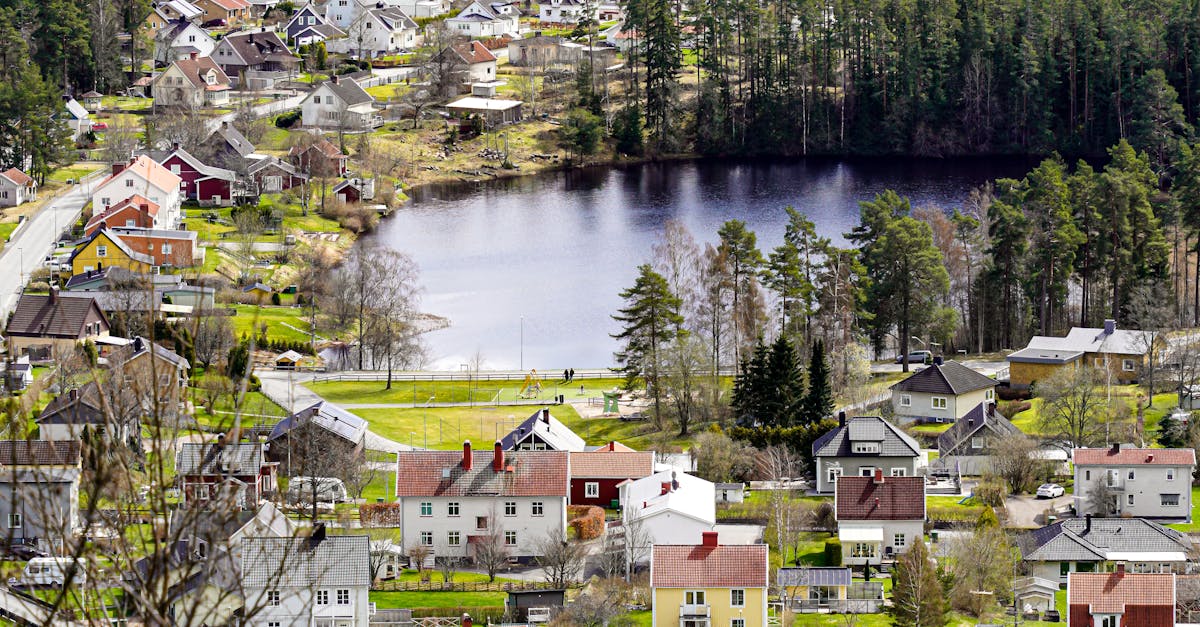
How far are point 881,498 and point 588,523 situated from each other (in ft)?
30.4

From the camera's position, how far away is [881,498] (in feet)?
203

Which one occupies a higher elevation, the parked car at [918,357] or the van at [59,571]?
the parked car at [918,357]

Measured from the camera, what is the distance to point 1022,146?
13788cm

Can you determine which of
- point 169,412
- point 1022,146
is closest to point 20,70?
point 1022,146

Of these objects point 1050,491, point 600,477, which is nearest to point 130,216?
point 600,477

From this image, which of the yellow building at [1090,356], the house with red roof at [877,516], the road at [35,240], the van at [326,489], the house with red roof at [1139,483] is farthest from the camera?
the road at [35,240]

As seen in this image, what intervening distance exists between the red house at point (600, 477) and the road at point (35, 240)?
30.4 meters

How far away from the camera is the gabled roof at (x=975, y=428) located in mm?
70375

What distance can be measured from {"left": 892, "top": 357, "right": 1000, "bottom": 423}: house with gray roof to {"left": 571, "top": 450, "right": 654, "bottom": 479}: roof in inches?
592

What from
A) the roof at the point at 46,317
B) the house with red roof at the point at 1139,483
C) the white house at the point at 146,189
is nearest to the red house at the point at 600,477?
the house with red roof at the point at 1139,483

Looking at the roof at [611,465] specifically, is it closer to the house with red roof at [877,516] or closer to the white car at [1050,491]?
the house with red roof at [877,516]

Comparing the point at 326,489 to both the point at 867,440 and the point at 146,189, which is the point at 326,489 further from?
the point at 146,189

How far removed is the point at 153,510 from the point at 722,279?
2774 inches

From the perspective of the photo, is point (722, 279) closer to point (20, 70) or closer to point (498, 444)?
point (498, 444)
